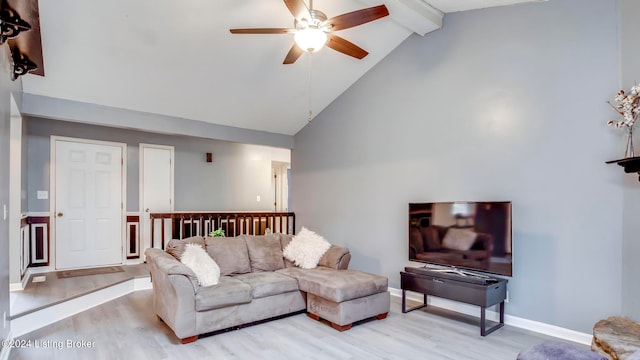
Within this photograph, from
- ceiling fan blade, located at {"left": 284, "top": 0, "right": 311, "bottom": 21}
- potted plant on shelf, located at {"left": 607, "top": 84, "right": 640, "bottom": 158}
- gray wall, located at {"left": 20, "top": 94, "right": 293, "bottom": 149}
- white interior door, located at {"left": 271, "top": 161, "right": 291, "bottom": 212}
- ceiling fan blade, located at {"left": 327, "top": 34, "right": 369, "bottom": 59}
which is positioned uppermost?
ceiling fan blade, located at {"left": 284, "top": 0, "right": 311, "bottom": 21}

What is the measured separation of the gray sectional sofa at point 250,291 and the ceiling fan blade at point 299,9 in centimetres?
256

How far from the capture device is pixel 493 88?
161 inches

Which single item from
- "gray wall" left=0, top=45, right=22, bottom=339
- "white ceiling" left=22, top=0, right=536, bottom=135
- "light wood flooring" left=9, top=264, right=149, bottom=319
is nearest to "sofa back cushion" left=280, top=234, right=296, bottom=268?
"light wood flooring" left=9, top=264, right=149, bottom=319

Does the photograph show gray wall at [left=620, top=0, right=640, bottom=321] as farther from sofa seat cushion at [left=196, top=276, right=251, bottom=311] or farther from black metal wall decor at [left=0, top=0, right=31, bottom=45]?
black metal wall decor at [left=0, top=0, right=31, bottom=45]

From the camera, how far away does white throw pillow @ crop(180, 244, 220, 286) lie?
369cm

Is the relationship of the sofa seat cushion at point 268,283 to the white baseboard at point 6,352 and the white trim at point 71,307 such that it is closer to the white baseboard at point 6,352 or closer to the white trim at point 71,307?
the white trim at point 71,307

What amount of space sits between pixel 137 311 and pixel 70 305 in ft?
2.32

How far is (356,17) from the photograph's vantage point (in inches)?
123

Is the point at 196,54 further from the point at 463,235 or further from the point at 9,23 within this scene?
the point at 463,235

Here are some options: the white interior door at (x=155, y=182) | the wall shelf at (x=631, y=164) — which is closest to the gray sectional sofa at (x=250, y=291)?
the wall shelf at (x=631, y=164)

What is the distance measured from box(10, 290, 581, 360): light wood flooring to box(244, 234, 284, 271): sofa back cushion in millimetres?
832

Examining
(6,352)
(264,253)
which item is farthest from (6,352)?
(264,253)

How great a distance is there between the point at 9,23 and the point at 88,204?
4.34 meters

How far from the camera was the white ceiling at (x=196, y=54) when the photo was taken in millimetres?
3777
